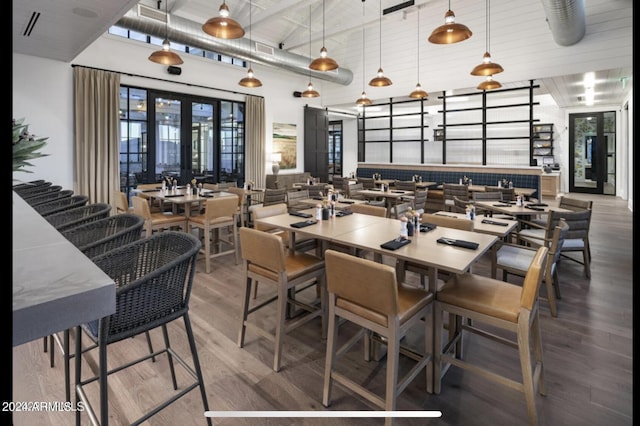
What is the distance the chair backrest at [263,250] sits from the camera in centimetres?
247

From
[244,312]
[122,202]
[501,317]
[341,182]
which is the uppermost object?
[341,182]

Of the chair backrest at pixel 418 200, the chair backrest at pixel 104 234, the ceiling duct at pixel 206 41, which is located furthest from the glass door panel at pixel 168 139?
the chair backrest at pixel 104 234

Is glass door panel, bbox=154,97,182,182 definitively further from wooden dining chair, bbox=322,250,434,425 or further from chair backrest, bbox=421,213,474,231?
wooden dining chair, bbox=322,250,434,425

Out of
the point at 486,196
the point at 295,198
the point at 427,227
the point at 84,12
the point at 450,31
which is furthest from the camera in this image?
the point at 486,196

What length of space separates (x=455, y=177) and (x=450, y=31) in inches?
242

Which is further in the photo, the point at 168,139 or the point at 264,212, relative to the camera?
the point at 168,139

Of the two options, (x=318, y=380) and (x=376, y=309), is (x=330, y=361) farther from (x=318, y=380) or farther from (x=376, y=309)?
(x=376, y=309)

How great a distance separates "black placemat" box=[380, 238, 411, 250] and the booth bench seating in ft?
19.9

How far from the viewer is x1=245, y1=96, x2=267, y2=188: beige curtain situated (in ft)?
31.3

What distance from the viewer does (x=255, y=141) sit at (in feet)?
31.9

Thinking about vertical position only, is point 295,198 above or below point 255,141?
below

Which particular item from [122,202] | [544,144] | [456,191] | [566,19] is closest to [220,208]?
[122,202]

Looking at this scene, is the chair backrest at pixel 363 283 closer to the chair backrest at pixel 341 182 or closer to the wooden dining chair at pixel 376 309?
the wooden dining chair at pixel 376 309

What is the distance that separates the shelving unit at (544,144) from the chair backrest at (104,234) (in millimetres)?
14235
